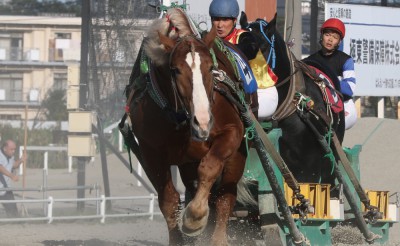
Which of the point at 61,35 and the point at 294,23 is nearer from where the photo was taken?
the point at 294,23

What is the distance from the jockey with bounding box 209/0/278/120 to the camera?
8.37 metres

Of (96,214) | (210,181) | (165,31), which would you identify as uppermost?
(165,31)

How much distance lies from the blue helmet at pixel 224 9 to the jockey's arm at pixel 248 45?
13.1 inches

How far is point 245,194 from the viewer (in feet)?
27.8

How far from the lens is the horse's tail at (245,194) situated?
8408mm

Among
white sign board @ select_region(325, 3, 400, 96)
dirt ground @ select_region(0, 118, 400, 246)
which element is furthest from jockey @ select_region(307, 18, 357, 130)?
white sign board @ select_region(325, 3, 400, 96)

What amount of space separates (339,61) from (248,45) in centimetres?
164

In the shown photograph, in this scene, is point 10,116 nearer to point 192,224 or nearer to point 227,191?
point 227,191

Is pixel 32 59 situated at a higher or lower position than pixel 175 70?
lower

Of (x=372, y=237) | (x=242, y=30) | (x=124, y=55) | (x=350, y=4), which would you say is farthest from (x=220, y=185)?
(x=350, y=4)

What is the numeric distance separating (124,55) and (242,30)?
6.67m

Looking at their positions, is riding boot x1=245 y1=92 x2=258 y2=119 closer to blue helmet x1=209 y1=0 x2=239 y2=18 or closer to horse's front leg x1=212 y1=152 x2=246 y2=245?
horse's front leg x1=212 y1=152 x2=246 y2=245

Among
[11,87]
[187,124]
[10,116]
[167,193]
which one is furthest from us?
[11,87]

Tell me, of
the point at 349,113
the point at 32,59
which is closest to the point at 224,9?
the point at 349,113
